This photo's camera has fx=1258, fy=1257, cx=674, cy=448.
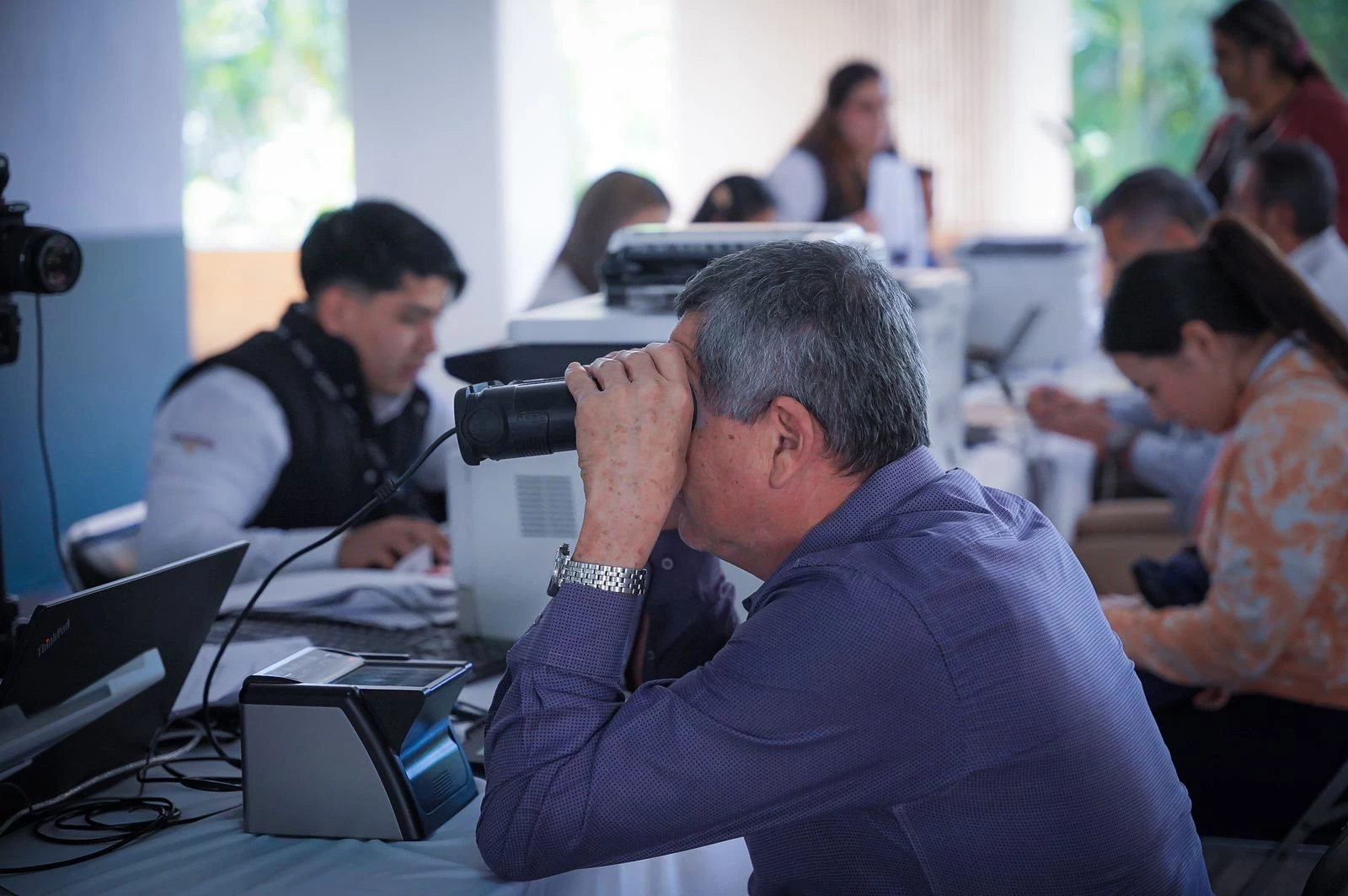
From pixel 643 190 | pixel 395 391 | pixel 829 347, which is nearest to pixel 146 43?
pixel 643 190

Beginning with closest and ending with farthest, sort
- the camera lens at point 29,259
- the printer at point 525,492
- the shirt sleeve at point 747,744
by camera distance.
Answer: the shirt sleeve at point 747,744
the camera lens at point 29,259
the printer at point 525,492

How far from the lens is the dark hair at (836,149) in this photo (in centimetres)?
429

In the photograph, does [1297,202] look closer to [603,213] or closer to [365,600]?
[603,213]

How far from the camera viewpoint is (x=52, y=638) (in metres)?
1.00

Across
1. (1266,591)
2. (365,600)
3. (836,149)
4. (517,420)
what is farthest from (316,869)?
(836,149)

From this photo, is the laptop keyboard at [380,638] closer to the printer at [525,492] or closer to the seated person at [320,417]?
the printer at [525,492]

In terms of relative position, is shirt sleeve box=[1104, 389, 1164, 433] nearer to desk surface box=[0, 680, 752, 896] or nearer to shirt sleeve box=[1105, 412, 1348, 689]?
shirt sleeve box=[1105, 412, 1348, 689]

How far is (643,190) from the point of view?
320 centimetres

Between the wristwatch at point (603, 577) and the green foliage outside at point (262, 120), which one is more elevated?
the green foliage outside at point (262, 120)

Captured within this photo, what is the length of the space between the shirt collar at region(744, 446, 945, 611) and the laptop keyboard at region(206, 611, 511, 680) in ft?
2.14

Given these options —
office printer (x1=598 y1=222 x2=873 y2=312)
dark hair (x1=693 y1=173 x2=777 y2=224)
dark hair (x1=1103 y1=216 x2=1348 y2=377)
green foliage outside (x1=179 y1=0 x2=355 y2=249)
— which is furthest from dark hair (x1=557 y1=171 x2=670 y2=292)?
green foliage outside (x1=179 y1=0 x2=355 y2=249)

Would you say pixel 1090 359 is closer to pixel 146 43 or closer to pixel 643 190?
pixel 643 190

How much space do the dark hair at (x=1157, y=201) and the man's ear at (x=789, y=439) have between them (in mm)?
2796

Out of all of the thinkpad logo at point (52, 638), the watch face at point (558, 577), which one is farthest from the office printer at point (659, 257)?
the thinkpad logo at point (52, 638)
